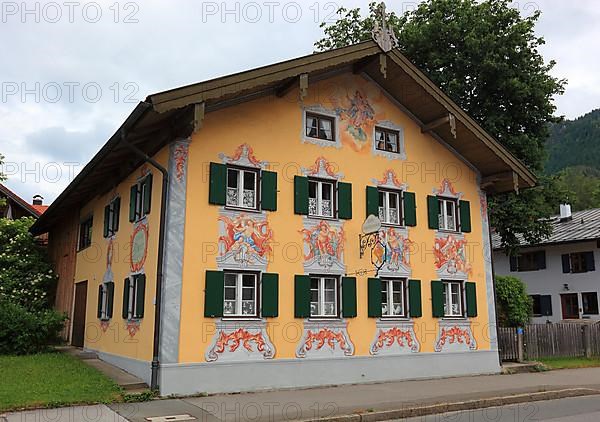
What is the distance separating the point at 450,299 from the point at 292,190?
5854 mm

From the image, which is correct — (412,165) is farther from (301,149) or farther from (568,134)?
(568,134)

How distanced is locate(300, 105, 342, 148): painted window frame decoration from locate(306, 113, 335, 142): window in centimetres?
6

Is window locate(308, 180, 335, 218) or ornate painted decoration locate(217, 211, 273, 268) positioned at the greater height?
window locate(308, 180, 335, 218)

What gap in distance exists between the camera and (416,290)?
16297mm

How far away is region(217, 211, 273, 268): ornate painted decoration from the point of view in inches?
539

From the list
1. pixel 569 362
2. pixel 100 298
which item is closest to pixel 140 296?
pixel 100 298

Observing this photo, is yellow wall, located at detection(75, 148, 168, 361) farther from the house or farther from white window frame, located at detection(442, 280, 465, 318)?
white window frame, located at detection(442, 280, 465, 318)

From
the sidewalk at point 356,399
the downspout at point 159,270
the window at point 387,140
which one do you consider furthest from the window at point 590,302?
the downspout at point 159,270

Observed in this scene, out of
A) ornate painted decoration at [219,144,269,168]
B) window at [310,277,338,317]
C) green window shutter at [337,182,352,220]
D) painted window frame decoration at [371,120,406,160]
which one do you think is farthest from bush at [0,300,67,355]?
painted window frame decoration at [371,120,406,160]

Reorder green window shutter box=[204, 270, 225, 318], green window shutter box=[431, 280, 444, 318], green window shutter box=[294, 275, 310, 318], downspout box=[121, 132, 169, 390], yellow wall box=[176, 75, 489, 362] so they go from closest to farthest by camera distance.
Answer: downspout box=[121, 132, 169, 390], green window shutter box=[204, 270, 225, 318], yellow wall box=[176, 75, 489, 362], green window shutter box=[294, 275, 310, 318], green window shutter box=[431, 280, 444, 318]

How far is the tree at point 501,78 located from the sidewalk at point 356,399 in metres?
9.11

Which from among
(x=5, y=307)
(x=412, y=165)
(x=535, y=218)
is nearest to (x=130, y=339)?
(x=5, y=307)

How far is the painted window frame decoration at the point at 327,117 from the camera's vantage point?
15.5 m

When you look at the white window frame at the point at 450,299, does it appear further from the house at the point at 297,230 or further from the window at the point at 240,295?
the window at the point at 240,295
